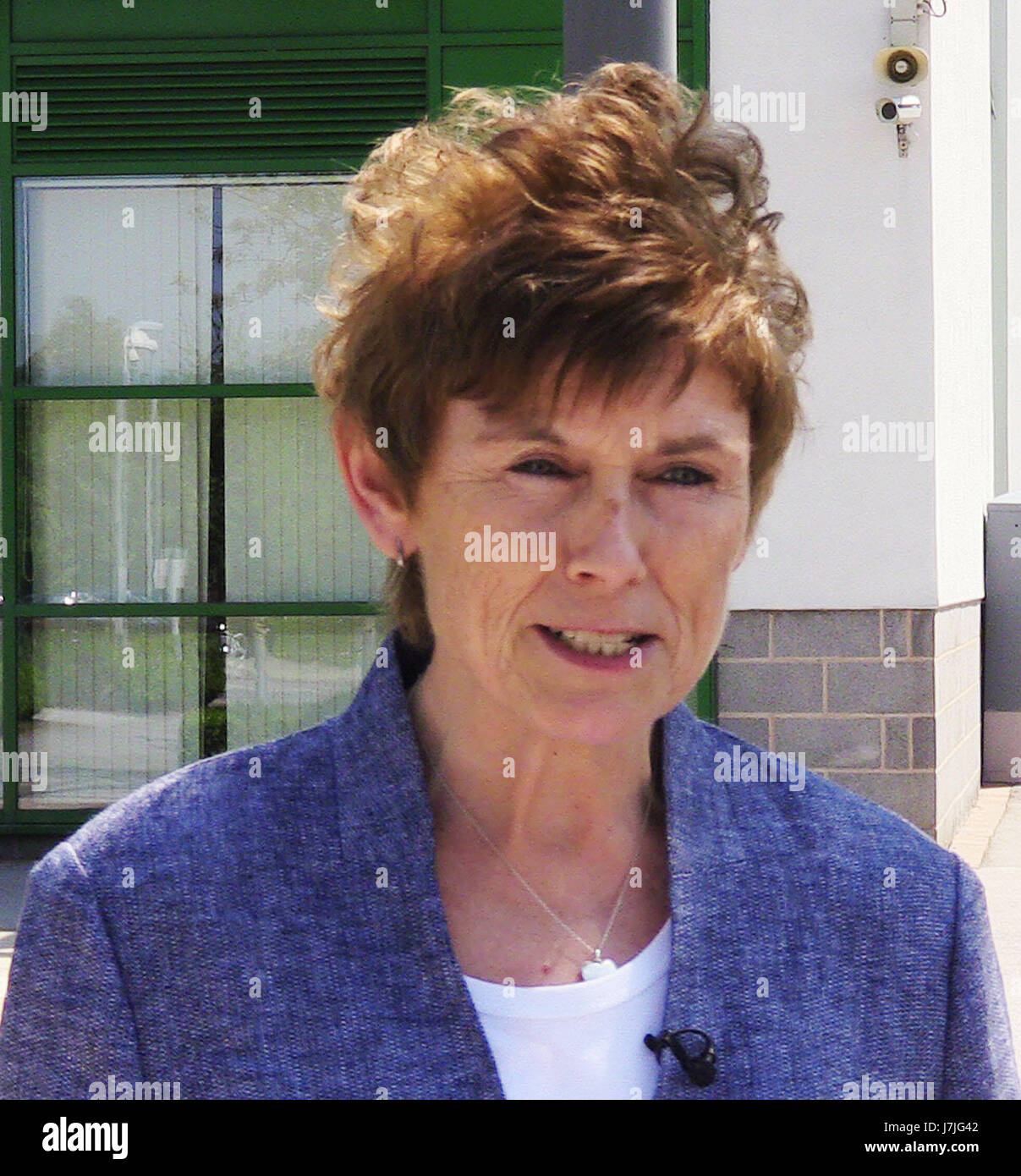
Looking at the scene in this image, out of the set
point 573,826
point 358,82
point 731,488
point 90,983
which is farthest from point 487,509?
point 358,82

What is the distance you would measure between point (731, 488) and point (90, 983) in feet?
2.70

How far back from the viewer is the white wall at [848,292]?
7457mm

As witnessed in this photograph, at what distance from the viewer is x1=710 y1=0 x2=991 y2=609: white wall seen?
7.46 meters

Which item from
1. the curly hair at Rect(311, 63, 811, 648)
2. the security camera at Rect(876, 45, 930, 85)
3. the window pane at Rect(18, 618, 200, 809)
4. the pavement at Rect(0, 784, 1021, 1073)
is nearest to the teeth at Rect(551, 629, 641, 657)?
the curly hair at Rect(311, 63, 811, 648)

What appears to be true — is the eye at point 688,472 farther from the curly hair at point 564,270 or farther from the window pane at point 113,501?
the window pane at point 113,501

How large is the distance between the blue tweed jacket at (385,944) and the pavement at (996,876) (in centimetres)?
324

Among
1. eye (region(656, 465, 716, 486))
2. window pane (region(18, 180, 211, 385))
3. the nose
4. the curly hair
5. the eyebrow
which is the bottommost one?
the nose

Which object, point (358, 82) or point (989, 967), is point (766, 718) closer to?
point (358, 82)

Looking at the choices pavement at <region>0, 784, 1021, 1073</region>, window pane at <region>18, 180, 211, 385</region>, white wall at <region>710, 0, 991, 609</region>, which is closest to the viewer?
pavement at <region>0, 784, 1021, 1073</region>

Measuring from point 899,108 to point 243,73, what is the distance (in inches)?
113

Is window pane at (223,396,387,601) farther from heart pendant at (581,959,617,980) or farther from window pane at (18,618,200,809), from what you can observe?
heart pendant at (581,959,617,980)

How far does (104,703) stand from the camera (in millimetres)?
8320

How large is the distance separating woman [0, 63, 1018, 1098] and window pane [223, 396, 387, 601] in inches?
246

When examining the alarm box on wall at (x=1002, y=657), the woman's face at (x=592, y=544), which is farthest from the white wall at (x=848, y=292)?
the woman's face at (x=592, y=544)
